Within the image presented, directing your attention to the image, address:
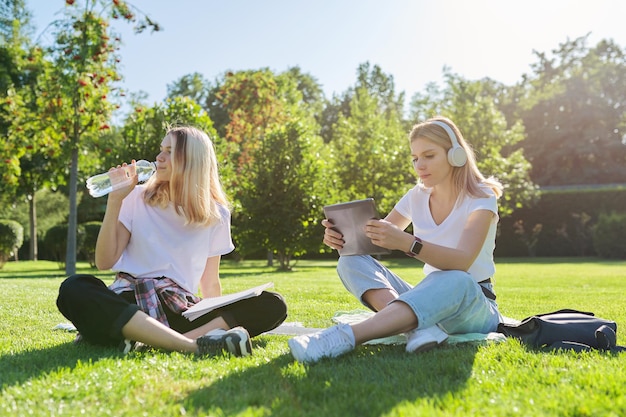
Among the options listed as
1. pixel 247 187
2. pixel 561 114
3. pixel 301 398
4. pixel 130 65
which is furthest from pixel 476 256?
pixel 561 114

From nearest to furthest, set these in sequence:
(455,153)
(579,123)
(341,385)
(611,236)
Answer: (341,385), (455,153), (611,236), (579,123)

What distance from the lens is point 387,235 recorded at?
3.34 m

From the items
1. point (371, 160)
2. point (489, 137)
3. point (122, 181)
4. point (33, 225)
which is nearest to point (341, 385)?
Answer: point (122, 181)

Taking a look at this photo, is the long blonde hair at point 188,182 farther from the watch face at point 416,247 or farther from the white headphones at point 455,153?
the white headphones at point 455,153

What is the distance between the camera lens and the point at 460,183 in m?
3.77

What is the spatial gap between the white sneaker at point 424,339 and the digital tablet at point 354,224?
0.49 metres

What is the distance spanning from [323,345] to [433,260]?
29.6 inches

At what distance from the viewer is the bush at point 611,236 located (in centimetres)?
2297

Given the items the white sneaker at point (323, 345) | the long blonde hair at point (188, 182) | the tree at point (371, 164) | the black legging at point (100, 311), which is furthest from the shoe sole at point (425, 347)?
the tree at point (371, 164)

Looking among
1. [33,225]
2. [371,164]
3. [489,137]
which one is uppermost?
[489,137]

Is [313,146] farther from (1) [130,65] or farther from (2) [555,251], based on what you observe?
(2) [555,251]

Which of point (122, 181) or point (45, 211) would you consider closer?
point (122, 181)

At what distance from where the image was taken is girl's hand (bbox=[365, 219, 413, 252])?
3301mm

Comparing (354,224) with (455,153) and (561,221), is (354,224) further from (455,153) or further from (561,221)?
(561,221)
